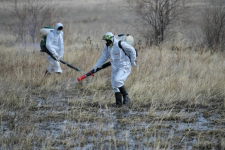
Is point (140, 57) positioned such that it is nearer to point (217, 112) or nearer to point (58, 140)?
point (217, 112)

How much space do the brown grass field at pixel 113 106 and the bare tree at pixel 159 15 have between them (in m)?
1.67

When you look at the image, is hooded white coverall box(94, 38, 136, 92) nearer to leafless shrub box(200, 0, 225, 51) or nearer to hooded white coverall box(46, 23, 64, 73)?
hooded white coverall box(46, 23, 64, 73)

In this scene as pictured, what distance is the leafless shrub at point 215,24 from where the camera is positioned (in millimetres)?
11327

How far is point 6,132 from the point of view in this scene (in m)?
5.11

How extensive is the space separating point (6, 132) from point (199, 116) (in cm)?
354

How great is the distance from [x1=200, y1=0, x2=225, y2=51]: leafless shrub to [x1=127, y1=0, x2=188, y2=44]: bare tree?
36.6 inches

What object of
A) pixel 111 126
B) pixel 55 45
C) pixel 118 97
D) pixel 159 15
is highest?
pixel 159 15

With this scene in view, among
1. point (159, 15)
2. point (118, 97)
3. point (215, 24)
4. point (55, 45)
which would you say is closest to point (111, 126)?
point (118, 97)

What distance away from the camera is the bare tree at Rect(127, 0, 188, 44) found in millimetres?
11742

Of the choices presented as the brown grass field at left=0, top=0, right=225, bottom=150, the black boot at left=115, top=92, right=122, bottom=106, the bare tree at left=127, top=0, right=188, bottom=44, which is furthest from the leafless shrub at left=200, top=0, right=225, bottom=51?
the black boot at left=115, top=92, right=122, bottom=106

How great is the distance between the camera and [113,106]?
6441 mm

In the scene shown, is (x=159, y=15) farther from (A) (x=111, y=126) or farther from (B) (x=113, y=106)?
(A) (x=111, y=126)

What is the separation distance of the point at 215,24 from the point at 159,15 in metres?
2.14

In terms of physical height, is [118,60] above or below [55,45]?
below
